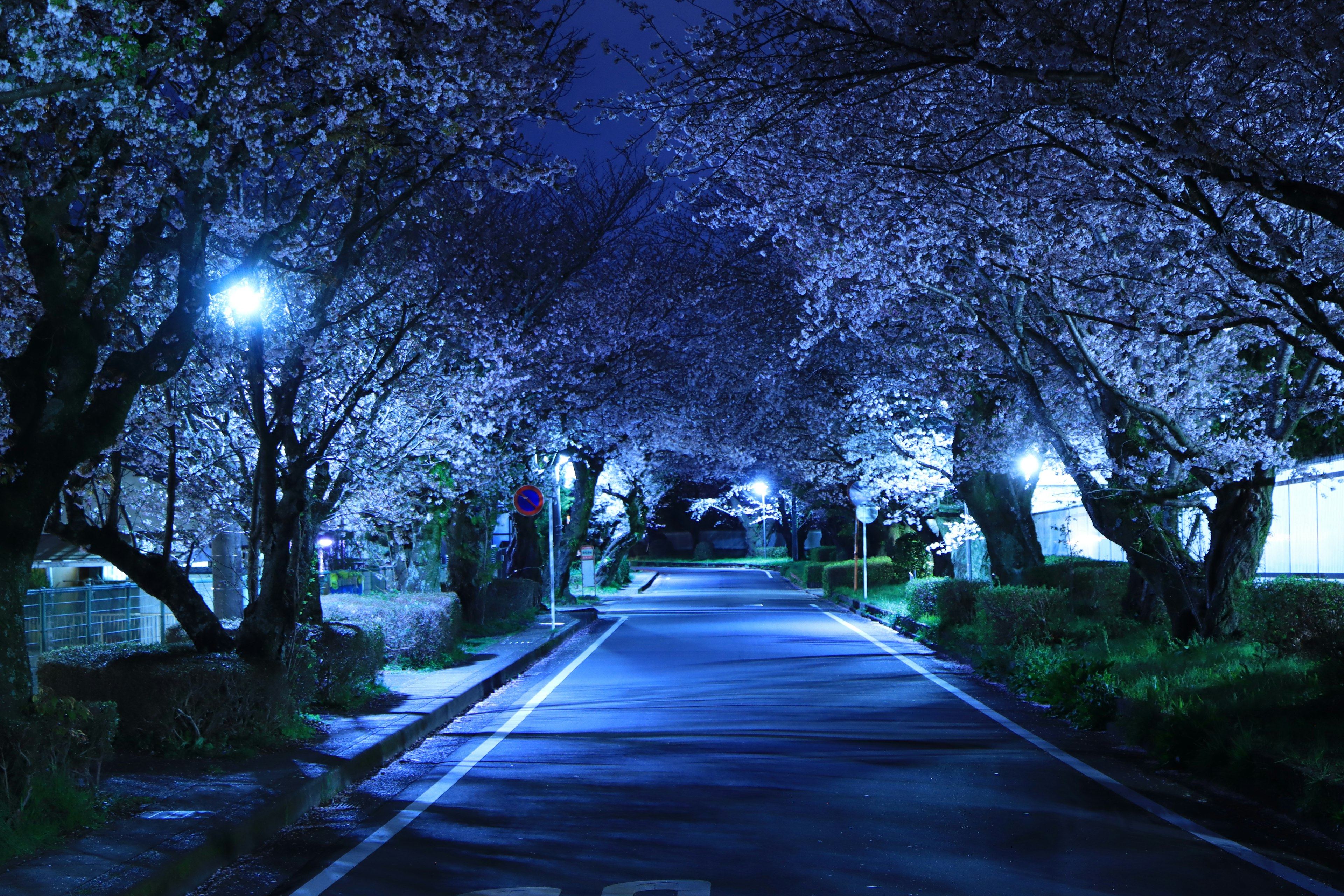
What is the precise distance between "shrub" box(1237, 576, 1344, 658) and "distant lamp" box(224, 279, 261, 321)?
9.42 m

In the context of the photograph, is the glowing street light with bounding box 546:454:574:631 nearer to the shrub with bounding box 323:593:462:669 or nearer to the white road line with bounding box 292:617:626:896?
the shrub with bounding box 323:593:462:669

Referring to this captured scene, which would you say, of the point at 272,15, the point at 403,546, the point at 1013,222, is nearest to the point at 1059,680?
the point at 1013,222

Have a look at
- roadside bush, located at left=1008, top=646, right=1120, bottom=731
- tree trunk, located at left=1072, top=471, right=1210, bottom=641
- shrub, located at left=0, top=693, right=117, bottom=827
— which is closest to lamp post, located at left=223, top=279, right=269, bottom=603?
shrub, located at left=0, top=693, right=117, bottom=827

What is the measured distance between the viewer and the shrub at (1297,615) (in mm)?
10656

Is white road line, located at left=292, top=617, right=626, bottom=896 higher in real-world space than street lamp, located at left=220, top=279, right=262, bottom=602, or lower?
lower

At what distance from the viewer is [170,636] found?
53.3ft

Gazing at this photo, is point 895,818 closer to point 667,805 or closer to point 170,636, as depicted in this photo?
point 667,805

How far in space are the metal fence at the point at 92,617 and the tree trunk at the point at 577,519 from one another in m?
16.6

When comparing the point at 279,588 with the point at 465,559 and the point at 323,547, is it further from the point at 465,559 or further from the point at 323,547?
the point at 323,547

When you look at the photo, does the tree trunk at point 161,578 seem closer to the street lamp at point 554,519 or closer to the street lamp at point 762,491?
Result: the street lamp at point 554,519

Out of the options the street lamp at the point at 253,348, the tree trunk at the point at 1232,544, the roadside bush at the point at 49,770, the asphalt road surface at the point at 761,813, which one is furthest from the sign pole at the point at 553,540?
the roadside bush at the point at 49,770

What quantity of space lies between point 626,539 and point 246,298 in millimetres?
44962

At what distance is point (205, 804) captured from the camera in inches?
315

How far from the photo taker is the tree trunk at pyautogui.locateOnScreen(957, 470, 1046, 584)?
25203 mm
